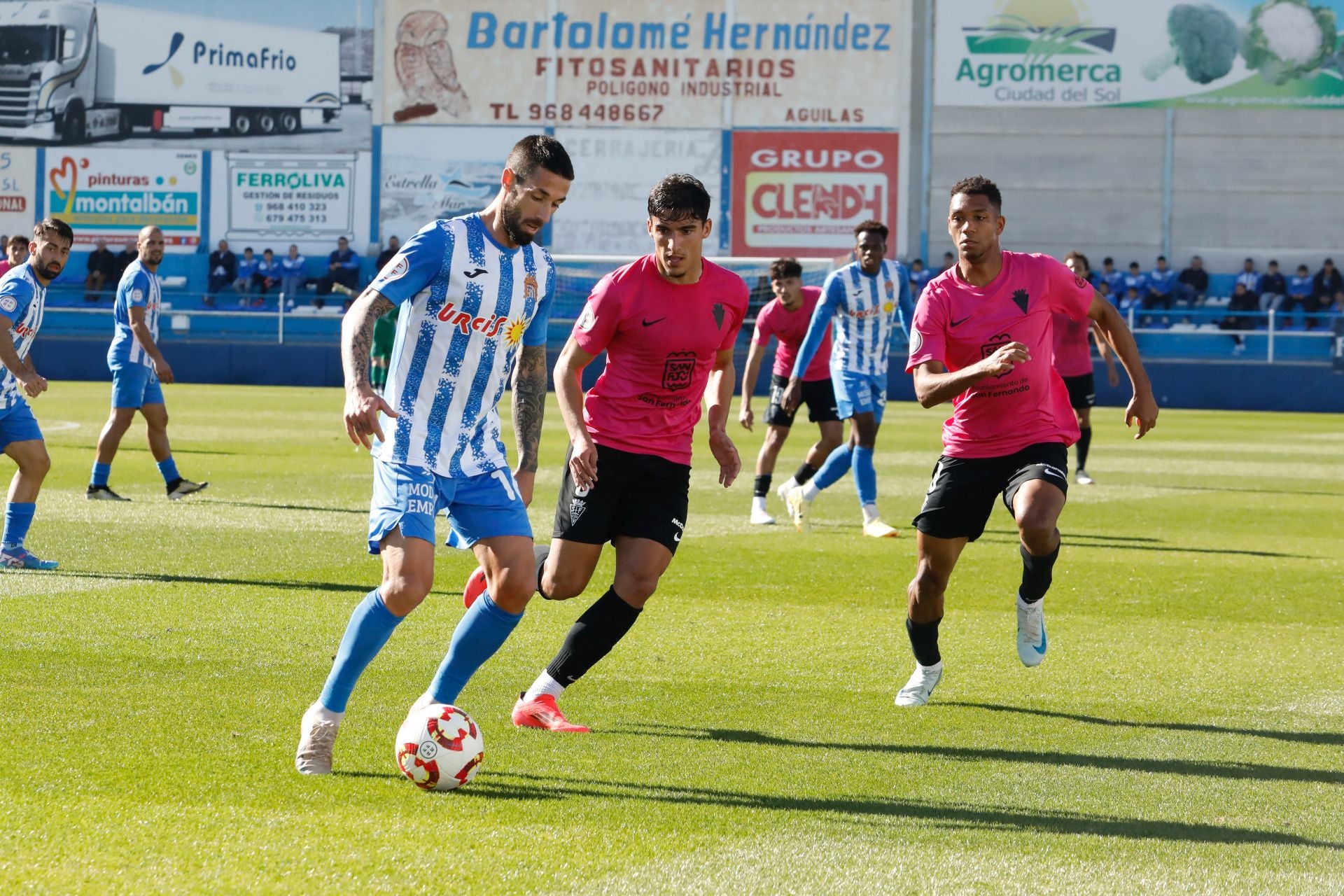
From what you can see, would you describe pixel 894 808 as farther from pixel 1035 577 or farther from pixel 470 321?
pixel 1035 577

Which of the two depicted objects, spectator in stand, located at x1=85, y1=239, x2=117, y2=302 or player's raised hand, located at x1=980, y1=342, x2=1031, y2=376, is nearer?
player's raised hand, located at x1=980, y1=342, x2=1031, y2=376

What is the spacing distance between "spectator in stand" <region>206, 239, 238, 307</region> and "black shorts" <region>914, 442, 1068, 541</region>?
35366 mm

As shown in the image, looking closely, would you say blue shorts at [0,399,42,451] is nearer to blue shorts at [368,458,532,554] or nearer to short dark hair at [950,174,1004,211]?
blue shorts at [368,458,532,554]

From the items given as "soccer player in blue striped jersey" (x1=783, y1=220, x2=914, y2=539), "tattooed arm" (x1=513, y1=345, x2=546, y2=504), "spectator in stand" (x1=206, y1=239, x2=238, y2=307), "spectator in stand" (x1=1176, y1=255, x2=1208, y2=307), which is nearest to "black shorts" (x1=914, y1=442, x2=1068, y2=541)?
"tattooed arm" (x1=513, y1=345, x2=546, y2=504)

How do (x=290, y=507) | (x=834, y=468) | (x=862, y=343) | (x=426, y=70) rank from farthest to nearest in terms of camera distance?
(x=426, y=70) → (x=290, y=507) → (x=834, y=468) → (x=862, y=343)

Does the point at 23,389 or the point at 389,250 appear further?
the point at 389,250

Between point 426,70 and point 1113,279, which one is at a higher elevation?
point 426,70

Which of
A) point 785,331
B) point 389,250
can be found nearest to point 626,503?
point 785,331

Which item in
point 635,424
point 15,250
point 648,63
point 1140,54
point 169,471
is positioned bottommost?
point 169,471

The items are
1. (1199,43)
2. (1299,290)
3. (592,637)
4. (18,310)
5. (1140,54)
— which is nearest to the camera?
(592,637)

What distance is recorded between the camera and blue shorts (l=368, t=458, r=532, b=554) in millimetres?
5074

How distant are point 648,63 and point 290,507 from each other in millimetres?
29919

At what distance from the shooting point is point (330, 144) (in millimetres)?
42094

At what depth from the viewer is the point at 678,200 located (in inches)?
229
